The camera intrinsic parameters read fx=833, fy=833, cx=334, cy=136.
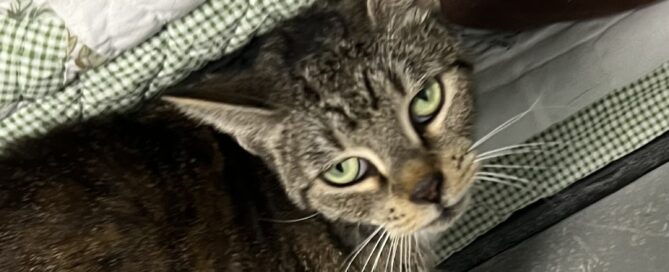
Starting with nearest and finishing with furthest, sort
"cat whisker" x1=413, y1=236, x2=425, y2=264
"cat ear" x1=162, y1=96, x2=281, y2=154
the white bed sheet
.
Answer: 1. "cat ear" x1=162, y1=96, x2=281, y2=154
2. "cat whisker" x1=413, y1=236, x2=425, y2=264
3. the white bed sheet

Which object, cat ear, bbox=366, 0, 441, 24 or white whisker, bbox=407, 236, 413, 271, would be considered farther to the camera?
white whisker, bbox=407, 236, 413, 271

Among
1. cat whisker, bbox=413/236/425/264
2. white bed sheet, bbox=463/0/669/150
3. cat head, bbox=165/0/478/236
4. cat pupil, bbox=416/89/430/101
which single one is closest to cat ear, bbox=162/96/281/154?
cat head, bbox=165/0/478/236

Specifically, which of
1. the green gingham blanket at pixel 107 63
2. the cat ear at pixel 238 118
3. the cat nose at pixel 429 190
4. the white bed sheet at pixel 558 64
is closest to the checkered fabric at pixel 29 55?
the green gingham blanket at pixel 107 63

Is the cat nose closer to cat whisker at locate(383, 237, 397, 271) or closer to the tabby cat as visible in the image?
the tabby cat

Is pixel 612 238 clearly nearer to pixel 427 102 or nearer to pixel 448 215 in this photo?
pixel 448 215

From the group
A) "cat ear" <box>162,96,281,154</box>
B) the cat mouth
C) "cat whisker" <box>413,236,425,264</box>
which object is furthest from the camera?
"cat whisker" <box>413,236,425,264</box>

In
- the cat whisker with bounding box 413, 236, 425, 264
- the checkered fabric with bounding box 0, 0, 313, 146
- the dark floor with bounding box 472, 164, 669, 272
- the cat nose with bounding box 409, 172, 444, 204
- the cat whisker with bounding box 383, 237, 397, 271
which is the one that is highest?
the checkered fabric with bounding box 0, 0, 313, 146

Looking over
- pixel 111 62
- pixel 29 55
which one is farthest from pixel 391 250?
pixel 29 55

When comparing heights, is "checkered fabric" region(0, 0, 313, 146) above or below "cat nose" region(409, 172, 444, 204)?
above
